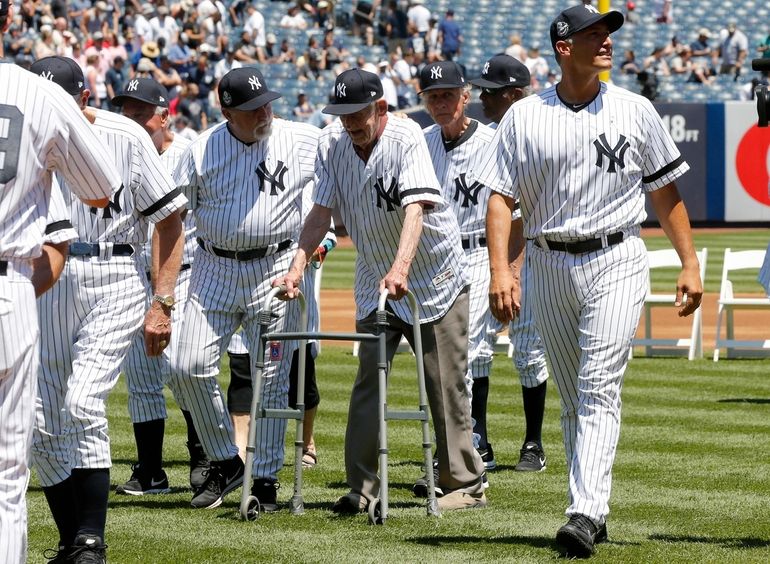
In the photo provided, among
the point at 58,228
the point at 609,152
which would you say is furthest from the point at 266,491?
the point at 58,228

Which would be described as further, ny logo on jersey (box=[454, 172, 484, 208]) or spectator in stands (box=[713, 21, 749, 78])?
spectator in stands (box=[713, 21, 749, 78])

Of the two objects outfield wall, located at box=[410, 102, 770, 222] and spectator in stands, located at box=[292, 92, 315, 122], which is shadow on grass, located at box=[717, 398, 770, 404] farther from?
spectator in stands, located at box=[292, 92, 315, 122]

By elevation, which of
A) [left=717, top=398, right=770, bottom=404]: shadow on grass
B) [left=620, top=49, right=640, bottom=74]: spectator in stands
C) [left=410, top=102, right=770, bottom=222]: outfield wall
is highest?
[left=620, top=49, right=640, bottom=74]: spectator in stands

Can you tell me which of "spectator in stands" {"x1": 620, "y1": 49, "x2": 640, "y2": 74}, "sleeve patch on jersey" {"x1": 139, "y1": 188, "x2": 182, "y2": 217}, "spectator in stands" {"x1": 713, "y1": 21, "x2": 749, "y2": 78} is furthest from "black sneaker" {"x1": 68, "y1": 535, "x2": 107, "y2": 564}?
"spectator in stands" {"x1": 713, "y1": 21, "x2": 749, "y2": 78}

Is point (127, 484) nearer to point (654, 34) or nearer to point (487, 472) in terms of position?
point (487, 472)

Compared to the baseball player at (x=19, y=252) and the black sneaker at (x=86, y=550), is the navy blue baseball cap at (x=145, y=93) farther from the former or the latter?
the baseball player at (x=19, y=252)

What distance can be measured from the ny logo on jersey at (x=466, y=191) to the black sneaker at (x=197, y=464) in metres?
2.10

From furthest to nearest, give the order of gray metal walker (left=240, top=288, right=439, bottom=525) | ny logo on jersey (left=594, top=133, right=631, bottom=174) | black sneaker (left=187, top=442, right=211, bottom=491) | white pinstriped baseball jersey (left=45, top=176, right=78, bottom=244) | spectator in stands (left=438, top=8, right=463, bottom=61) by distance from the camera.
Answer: spectator in stands (left=438, top=8, right=463, bottom=61) → black sneaker (left=187, top=442, right=211, bottom=491) → gray metal walker (left=240, top=288, right=439, bottom=525) → ny logo on jersey (left=594, top=133, right=631, bottom=174) → white pinstriped baseball jersey (left=45, top=176, right=78, bottom=244)

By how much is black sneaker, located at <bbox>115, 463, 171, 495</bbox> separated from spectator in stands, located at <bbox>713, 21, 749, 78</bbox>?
2644 centimetres

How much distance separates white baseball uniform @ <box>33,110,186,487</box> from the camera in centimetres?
570

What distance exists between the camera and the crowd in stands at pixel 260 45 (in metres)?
27.6

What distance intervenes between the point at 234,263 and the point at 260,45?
24.1 meters

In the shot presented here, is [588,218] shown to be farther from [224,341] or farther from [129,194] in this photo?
[224,341]

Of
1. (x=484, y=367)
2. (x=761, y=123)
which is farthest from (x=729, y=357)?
(x=761, y=123)
